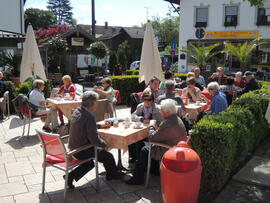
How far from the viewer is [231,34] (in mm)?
23953

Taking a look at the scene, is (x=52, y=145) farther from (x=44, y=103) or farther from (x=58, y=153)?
(x=44, y=103)

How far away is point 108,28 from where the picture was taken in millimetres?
65312

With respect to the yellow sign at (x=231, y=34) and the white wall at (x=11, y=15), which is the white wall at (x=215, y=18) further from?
the white wall at (x=11, y=15)

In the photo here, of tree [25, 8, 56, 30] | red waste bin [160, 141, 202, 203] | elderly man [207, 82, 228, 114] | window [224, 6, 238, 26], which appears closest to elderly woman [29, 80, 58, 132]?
elderly man [207, 82, 228, 114]

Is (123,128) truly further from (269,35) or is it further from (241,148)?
(269,35)

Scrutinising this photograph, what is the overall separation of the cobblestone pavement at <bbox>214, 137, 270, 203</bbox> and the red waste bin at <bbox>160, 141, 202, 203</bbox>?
705mm

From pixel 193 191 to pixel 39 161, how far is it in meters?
3.27

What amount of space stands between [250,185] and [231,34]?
21.6 metres

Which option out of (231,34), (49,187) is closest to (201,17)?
(231,34)

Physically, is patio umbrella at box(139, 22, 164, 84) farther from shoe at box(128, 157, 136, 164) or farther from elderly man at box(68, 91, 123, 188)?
elderly man at box(68, 91, 123, 188)

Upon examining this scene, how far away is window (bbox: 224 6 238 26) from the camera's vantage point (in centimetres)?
2367

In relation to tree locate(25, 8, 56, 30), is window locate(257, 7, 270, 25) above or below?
below

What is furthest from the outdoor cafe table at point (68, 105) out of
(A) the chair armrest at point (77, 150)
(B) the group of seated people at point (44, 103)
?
(A) the chair armrest at point (77, 150)

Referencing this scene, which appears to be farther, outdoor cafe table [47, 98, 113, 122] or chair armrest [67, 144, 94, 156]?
outdoor cafe table [47, 98, 113, 122]
